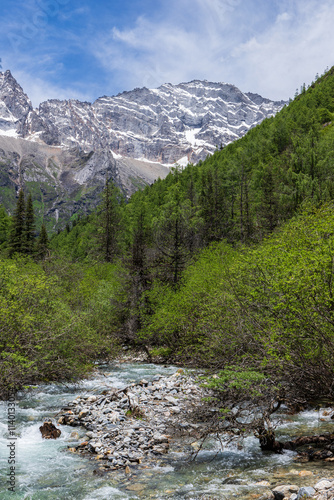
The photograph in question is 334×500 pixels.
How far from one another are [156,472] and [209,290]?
13.9 m

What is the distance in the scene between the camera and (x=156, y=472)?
9.06 m

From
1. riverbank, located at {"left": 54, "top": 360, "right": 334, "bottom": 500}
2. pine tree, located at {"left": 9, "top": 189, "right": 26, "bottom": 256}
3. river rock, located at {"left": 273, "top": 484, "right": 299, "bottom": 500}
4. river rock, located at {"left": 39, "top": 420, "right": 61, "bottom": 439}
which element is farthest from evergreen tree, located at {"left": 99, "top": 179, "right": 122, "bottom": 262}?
river rock, located at {"left": 273, "top": 484, "right": 299, "bottom": 500}

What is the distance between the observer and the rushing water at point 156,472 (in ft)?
26.3

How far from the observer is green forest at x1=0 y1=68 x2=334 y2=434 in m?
9.63

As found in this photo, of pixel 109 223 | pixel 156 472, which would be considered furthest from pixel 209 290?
pixel 109 223

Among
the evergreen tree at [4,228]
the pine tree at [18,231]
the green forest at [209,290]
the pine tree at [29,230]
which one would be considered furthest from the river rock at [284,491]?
the evergreen tree at [4,228]

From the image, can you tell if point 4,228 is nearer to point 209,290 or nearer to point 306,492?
point 209,290

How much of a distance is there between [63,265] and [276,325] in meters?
25.1

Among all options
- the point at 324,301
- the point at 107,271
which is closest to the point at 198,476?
the point at 324,301

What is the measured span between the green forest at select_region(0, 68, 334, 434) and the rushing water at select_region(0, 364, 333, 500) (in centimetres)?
167

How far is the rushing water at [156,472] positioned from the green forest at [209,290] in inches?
65.7

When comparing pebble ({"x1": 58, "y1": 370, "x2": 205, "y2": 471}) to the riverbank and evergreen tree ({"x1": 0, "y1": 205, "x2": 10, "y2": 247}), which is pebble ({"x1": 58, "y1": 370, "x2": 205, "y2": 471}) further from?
evergreen tree ({"x1": 0, "y1": 205, "x2": 10, "y2": 247})

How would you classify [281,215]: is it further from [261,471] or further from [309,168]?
[261,471]

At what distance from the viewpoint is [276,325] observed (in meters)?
10.1
